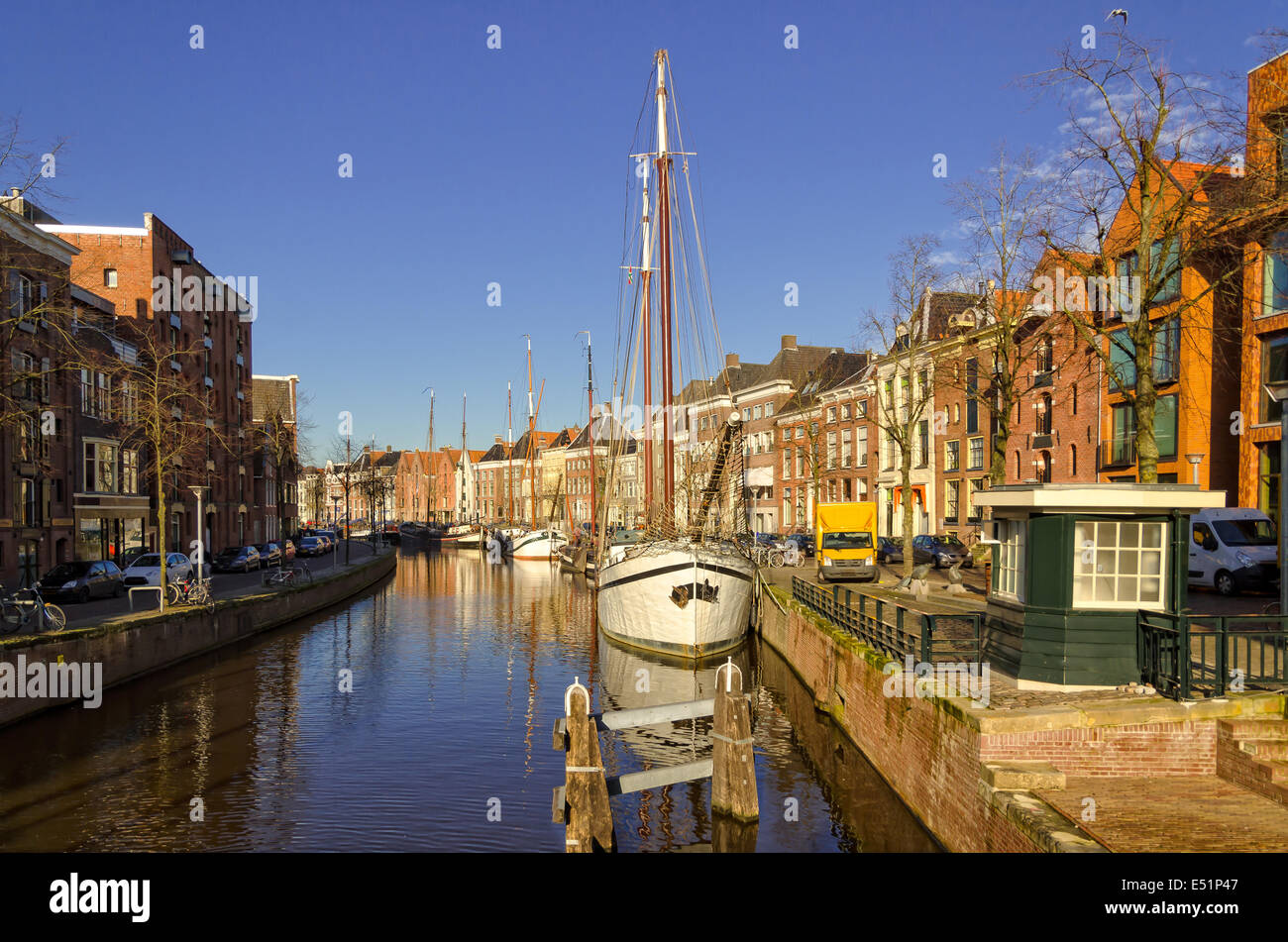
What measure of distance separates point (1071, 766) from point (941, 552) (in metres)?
29.8

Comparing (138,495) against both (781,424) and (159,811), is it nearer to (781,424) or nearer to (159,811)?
(159,811)

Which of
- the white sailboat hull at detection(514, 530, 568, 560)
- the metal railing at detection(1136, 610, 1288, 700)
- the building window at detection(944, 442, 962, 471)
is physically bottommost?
the white sailboat hull at detection(514, 530, 568, 560)

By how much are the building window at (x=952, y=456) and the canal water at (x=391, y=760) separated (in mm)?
26067

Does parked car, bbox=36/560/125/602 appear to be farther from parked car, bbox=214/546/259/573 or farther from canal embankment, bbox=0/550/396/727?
parked car, bbox=214/546/259/573

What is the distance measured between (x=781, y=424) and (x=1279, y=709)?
201ft

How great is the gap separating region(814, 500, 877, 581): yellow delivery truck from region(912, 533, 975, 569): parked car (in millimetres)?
2829

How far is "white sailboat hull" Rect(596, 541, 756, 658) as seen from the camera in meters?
27.0

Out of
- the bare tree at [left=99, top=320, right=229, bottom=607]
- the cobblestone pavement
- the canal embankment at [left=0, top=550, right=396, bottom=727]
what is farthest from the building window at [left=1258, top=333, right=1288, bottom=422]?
the bare tree at [left=99, top=320, right=229, bottom=607]

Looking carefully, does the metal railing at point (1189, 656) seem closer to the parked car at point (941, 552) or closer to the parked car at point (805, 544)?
the parked car at point (941, 552)

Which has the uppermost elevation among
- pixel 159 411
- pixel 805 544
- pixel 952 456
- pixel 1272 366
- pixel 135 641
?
pixel 1272 366

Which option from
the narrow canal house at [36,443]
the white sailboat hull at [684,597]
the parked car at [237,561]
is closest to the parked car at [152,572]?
the narrow canal house at [36,443]

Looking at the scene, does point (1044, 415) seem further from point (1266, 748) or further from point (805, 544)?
point (1266, 748)

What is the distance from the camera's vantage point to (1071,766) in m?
10.4

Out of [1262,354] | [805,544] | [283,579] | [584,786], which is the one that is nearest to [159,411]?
[283,579]
